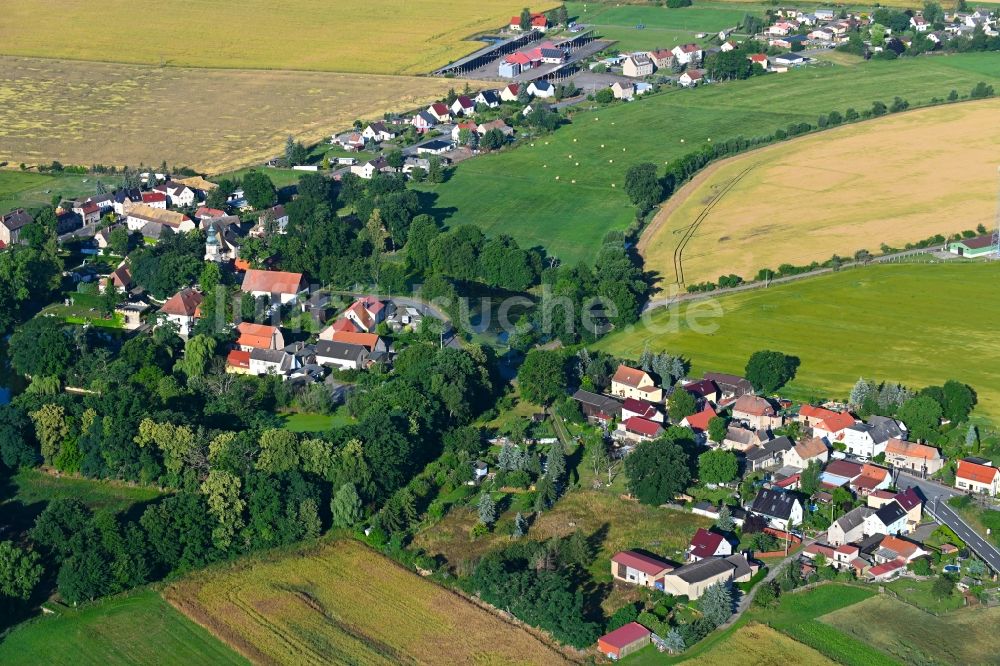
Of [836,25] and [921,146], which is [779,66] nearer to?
[836,25]

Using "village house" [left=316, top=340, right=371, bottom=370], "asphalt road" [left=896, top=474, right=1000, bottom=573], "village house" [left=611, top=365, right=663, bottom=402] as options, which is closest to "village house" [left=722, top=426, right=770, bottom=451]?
"village house" [left=611, top=365, right=663, bottom=402]

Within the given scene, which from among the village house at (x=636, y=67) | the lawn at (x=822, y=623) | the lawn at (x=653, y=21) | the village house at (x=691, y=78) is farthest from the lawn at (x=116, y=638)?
the lawn at (x=653, y=21)

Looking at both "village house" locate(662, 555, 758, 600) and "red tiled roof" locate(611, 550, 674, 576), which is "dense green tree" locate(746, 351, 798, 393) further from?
"red tiled roof" locate(611, 550, 674, 576)

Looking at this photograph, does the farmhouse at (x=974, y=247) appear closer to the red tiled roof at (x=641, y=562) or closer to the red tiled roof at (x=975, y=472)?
the red tiled roof at (x=975, y=472)

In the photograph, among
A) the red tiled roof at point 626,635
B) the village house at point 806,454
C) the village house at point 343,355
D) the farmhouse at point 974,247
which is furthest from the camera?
the farmhouse at point 974,247

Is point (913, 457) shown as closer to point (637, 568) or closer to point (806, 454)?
point (806, 454)

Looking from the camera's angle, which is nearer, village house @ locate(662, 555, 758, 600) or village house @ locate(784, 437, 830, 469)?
village house @ locate(662, 555, 758, 600)
